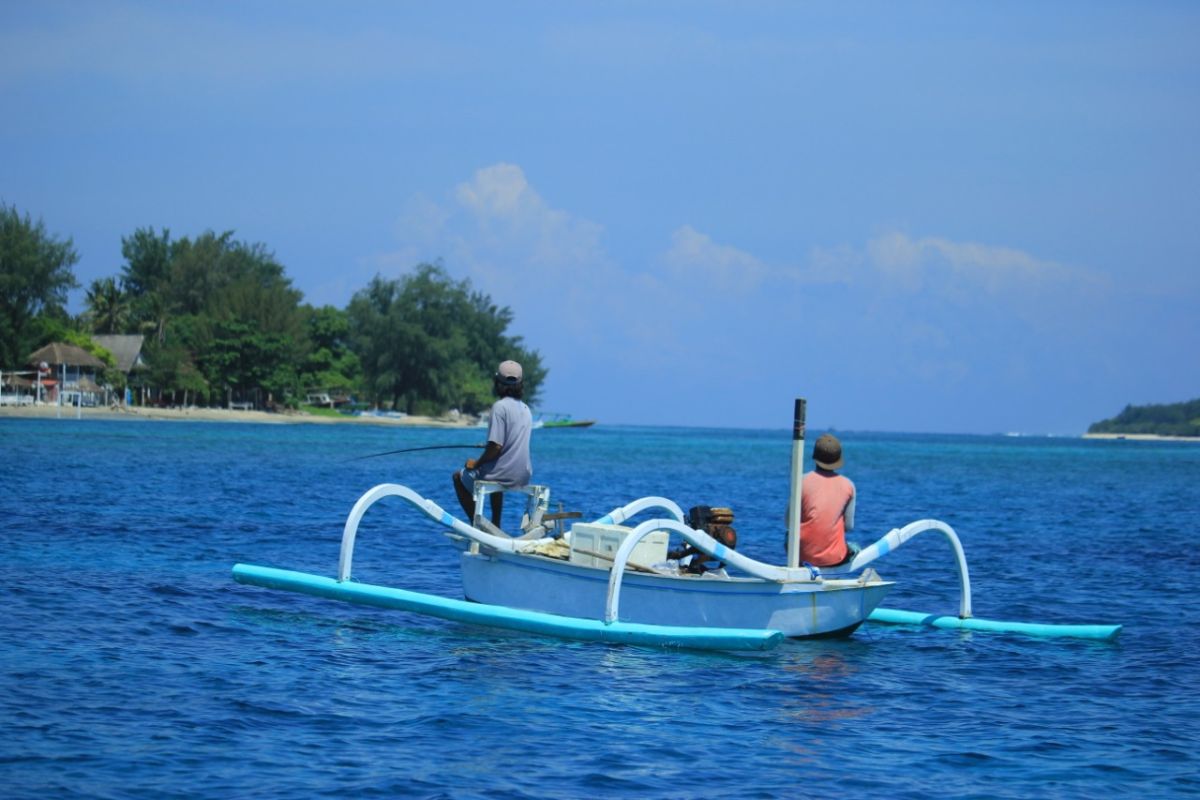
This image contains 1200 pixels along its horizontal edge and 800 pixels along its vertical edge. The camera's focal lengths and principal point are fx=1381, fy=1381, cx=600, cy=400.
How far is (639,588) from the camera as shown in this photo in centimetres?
1398

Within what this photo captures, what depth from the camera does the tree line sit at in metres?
104

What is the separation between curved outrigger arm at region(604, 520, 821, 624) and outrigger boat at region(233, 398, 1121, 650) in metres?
0.01

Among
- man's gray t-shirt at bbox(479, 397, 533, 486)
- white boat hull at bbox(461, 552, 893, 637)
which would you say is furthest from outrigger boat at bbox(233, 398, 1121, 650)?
man's gray t-shirt at bbox(479, 397, 533, 486)

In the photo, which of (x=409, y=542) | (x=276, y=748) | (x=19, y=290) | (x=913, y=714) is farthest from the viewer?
(x=19, y=290)

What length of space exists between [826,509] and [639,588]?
209cm

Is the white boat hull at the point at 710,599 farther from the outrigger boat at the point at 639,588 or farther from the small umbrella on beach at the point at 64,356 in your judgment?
the small umbrella on beach at the point at 64,356

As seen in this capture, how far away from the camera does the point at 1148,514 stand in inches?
1585

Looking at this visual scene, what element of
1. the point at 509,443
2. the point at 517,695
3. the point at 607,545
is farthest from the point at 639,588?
the point at 517,695

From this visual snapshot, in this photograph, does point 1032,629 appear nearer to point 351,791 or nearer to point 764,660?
point 764,660

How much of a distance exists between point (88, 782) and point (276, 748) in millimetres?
1363

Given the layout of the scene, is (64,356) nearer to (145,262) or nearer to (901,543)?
(145,262)

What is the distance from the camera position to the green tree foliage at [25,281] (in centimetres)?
9938

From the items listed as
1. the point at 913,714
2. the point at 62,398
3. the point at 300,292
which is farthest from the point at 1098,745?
the point at 300,292

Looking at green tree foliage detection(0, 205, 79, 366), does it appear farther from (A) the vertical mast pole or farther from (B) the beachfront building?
(A) the vertical mast pole
